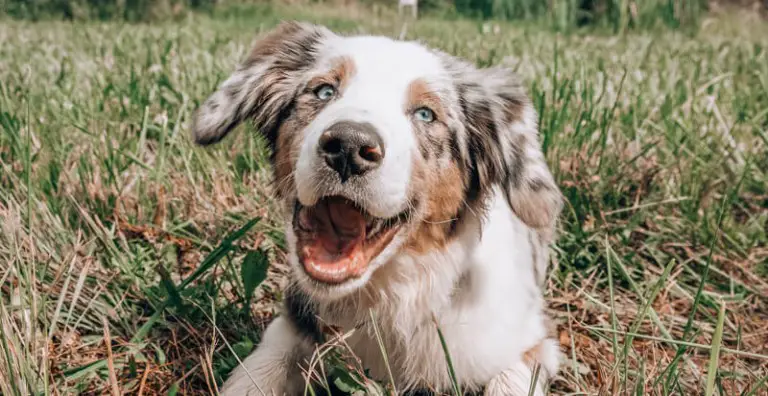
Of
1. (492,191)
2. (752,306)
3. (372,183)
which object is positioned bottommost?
(752,306)

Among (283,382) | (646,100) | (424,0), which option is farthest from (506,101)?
(424,0)

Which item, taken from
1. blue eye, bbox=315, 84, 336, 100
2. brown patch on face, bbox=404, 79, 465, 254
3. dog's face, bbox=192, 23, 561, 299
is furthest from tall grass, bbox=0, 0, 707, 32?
blue eye, bbox=315, 84, 336, 100

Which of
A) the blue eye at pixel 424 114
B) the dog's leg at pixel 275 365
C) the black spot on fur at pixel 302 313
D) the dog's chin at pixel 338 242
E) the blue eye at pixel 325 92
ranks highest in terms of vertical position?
the blue eye at pixel 325 92

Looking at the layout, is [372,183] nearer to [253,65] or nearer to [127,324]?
[253,65]

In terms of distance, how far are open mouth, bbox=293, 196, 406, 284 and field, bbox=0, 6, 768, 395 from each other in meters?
0.28

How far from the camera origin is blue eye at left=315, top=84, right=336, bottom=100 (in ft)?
6.73

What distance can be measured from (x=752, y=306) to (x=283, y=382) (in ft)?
5.66

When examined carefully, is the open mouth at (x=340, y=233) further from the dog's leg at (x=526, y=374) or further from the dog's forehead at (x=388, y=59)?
the dog's leg at (x=526, y=374)

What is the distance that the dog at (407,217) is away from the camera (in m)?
1.89

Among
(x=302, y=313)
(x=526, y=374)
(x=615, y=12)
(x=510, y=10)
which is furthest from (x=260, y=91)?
(x=510, y=10)

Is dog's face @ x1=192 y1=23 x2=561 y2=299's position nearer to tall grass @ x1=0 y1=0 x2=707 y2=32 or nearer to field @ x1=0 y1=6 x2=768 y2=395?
field @ x1=0 y1=6 x2=768 y2=395

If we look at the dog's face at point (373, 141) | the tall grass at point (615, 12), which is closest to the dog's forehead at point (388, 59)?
the dog's face at point (373, 141)

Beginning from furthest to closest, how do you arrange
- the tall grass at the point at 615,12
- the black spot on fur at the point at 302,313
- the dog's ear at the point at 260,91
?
the tall grass at the point at 615,12
the dog's ear at the point at 260,91
the black spot on fur at the point at 302,313

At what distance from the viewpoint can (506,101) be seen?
2229 millimetres
